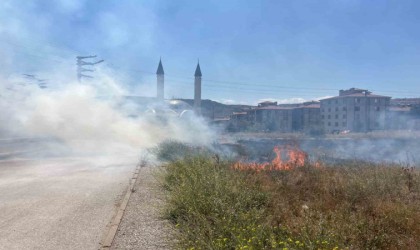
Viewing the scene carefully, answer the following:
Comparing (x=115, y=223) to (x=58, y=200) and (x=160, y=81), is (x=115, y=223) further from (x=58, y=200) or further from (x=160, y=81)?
(x=160, y=81)

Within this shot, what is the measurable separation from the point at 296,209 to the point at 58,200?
16.9 feet

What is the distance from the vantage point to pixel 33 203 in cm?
742

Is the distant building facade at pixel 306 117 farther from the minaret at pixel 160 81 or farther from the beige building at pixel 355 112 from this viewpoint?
the minaret at pixel 160 81

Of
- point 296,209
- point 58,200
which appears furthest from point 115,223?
point 296,209

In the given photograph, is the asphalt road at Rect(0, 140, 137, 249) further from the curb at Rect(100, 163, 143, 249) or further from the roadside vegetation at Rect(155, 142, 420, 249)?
the roadside vegetation at Rect(155, 142, 420, 249)

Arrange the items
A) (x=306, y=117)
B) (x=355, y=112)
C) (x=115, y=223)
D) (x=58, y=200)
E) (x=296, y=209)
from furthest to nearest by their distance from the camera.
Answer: (x=306, y=117)
(x=355, y=112)
(x=58, y=200)
(x=296, y=209)
(x=115, y=223)

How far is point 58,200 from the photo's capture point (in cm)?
770

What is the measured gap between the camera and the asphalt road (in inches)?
208

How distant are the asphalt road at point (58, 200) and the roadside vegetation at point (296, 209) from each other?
144 cm

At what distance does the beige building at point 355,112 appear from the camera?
185ft

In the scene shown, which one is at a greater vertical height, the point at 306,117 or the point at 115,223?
the point at 306,117

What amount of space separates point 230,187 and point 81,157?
1229 centimetres

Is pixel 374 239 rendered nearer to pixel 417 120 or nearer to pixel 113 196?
pixel 113 196

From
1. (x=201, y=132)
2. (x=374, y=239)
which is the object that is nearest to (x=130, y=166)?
(x=374, y=239)
